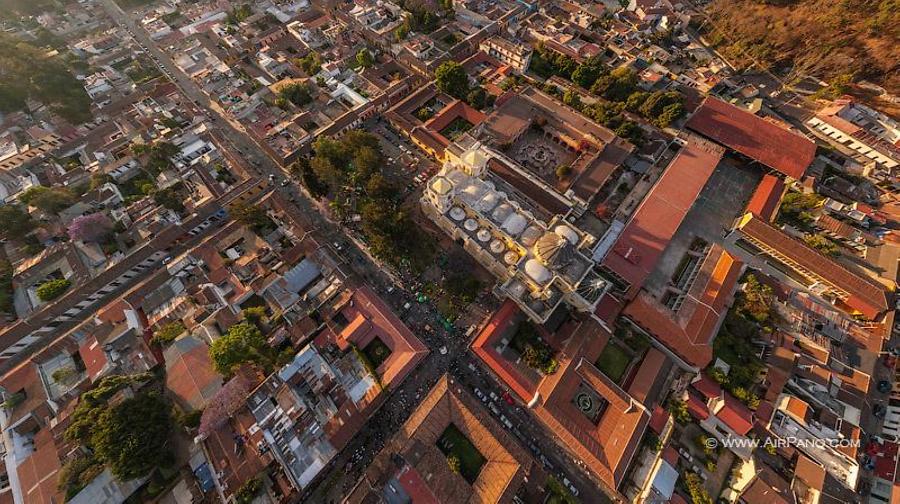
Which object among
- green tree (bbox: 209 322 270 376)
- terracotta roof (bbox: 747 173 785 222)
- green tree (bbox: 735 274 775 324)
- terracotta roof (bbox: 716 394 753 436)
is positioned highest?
terracotta roof (bbox: 747 173 785 222)

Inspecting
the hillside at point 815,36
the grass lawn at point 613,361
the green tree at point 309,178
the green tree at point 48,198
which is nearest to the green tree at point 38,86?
the green tree at point 48,198

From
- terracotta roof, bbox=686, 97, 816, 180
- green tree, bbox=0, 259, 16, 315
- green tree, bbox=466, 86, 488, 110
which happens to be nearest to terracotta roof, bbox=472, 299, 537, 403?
green tree, bbox=466, 86, 488, 110

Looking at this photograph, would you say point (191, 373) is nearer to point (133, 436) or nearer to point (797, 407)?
point (133, 436)

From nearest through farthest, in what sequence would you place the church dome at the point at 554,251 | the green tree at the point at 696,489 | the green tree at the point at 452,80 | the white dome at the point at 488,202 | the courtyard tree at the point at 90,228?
the green tree at the point at 696,489 < the church dome at the point at 554,251 < the white dome at the point at 488,202 < the courtyard tree at the point at 90,228 < the green tree at the point at 452,80

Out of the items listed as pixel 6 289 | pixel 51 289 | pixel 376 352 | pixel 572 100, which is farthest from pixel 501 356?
pixel 6 289

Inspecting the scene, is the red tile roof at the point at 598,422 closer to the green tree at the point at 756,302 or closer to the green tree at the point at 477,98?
the green tree at the point at 756,302

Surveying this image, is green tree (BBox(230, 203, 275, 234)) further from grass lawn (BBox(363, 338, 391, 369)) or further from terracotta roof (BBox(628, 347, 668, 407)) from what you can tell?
terracotta roof (BBox(628, 347, 668, 407))
